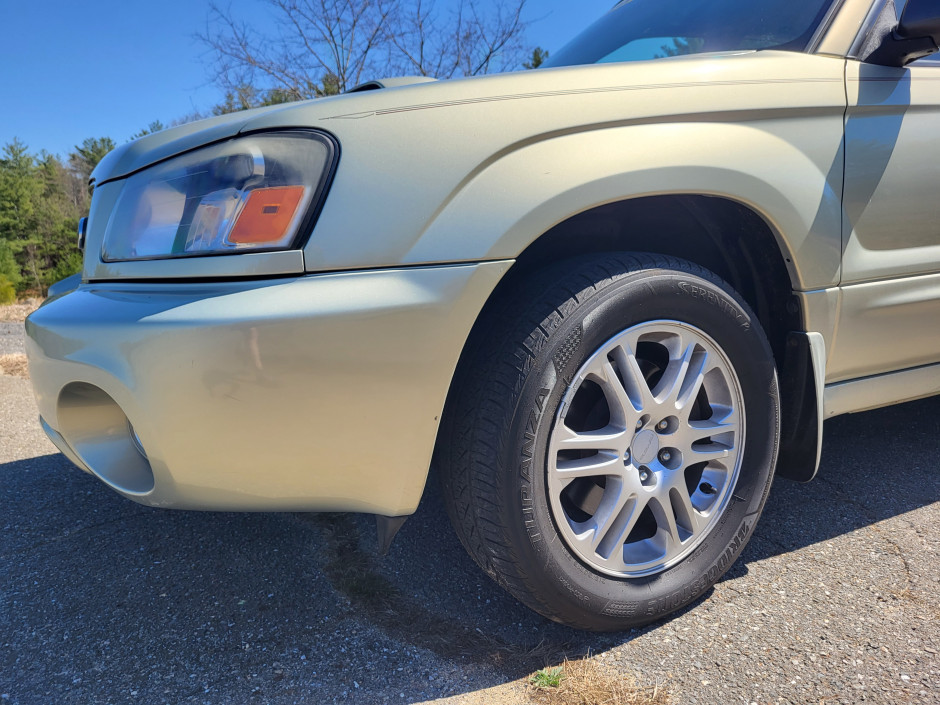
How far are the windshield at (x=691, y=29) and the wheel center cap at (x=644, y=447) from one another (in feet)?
3.83

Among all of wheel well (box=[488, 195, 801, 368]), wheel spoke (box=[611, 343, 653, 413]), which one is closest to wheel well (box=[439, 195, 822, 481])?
wheel well (box=[488, 195, 801, 368])

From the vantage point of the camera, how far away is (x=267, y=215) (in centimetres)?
128

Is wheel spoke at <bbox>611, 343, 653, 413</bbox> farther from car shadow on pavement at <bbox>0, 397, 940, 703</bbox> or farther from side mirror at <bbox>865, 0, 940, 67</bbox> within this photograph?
side mirror at <bbox>865, 0, 940, 67</bbox>

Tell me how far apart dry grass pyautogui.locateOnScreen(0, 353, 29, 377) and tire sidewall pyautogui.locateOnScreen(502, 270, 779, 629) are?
4357 mm

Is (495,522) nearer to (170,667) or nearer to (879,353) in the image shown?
(170,667)

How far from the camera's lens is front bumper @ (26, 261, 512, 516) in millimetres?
1233

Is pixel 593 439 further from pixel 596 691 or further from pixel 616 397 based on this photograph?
pixel 596 691

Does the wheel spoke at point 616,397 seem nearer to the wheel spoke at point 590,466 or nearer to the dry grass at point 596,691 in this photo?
the wheel spoke at point 590,466

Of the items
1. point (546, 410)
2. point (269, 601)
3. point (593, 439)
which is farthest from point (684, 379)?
point (269, 601)

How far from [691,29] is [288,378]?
1835 mm

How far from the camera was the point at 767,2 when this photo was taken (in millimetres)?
2023

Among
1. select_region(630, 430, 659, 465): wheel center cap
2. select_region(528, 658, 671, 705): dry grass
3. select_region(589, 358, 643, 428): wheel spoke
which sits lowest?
select_region(528, 658, 671, 705): dry grass

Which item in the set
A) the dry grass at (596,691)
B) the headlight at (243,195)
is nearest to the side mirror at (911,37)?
the headlight at (243,195)

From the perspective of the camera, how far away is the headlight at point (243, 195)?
4.20ft
